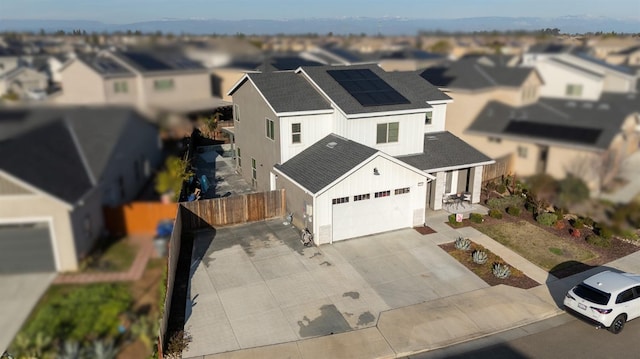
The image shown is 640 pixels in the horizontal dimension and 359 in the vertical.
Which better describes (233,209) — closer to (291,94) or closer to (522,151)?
(291,94)

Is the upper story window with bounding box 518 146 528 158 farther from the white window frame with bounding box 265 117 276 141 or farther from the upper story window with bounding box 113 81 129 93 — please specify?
the white window frame with bounding box 265 117 276 141

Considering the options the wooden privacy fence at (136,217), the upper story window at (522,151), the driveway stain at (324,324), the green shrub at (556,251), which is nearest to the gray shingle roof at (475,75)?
the upper story window at (522,151)

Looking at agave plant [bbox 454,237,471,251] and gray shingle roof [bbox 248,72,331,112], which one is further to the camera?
gray shingle roof [bbox 248,72,331,112]

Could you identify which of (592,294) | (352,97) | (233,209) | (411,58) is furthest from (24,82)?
(352,97)

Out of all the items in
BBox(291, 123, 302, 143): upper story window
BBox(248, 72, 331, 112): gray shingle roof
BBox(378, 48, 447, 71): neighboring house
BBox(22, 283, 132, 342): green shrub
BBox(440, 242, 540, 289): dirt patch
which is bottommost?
BBox(440, 242, 540, 289): dirt patch

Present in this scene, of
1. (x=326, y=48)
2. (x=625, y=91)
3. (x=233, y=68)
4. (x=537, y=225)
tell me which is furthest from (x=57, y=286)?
(x=537, y=225)

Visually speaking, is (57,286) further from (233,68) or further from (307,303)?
(307,303)

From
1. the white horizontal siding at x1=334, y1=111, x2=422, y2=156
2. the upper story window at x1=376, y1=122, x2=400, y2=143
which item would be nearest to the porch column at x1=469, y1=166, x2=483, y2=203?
the white horizontal siding at x1=334, y1=111, x2=422, y2=156
